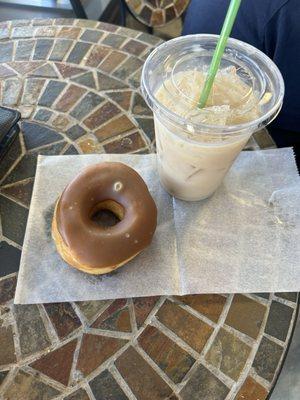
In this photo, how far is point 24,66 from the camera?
1.08 meters

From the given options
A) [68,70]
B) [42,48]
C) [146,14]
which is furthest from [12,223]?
[146,14]

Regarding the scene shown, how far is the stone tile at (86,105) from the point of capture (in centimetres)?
98

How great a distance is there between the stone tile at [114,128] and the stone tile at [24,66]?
0.32 meters

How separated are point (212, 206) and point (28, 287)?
0.44 meters

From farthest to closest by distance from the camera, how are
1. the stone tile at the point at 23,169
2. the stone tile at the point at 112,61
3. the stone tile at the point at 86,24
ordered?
the stone tile at the point at 86,24 < the stone tile at the point at 112,61 < the stone tile at the point at 23,169

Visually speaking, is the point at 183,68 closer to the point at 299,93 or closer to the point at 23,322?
the point at 299,93

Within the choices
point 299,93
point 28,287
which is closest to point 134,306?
point 28,287

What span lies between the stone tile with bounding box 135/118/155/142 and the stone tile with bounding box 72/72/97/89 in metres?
0.19

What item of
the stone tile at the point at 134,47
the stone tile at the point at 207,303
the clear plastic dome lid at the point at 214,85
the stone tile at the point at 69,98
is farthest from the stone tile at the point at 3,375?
the stone tile at the point at 134,47

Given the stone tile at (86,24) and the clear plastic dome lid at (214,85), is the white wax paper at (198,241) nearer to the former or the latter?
the clear plastic dome lid at (214,85)

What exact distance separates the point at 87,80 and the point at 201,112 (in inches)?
20.1

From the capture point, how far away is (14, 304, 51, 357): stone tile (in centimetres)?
67

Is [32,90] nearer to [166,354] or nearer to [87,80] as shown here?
[87,80]

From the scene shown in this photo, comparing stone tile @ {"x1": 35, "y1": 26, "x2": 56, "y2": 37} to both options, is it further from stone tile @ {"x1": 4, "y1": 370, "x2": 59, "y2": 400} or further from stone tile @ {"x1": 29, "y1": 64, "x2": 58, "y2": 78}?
stone tile @ {"x1": 4, "y1": 370, "x2": 59, "y2": 400}
